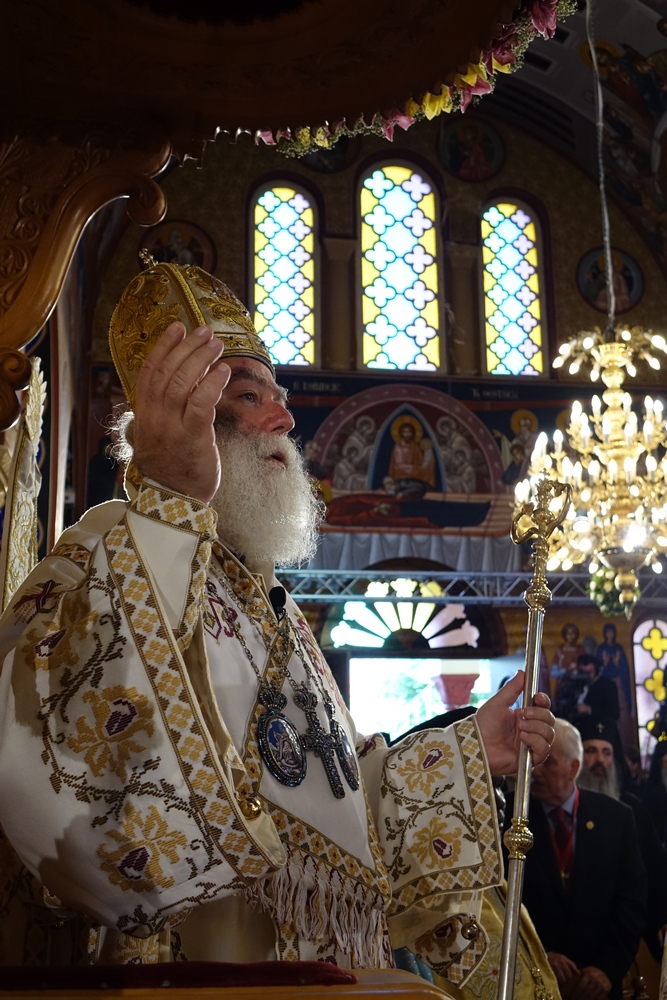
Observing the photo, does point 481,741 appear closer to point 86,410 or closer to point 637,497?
point 637,497

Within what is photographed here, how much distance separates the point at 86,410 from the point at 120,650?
10411 millimetres

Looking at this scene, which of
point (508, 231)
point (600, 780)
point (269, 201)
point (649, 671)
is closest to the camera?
point (600, 780)

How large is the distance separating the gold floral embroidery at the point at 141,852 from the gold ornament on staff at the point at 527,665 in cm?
97

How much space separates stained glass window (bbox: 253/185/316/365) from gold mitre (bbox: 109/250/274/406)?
9.66 m

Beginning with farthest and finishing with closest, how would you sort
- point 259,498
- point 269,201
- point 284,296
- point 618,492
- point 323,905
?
point 269,201 → point 284,296 → point 618,492 → point 259,498 → point 323,905

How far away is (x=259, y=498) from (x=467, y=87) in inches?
40.9

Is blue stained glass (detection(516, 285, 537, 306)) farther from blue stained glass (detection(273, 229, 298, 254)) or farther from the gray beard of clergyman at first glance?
the gray beard of clergyman

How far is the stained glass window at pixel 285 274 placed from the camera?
1260cm

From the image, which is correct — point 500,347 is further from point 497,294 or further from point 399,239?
point 399,239

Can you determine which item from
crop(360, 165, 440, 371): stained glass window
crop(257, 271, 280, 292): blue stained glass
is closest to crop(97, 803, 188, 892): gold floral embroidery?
crop(360, 165, 440, 371): stained glass window

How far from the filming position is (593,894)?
208 inches

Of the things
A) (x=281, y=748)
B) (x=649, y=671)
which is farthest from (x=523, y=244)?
(x=281, y=748)

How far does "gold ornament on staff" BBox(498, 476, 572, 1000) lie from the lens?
6.99 ft

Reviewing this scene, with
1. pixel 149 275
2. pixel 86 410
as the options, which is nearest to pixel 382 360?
pixel 86 410
